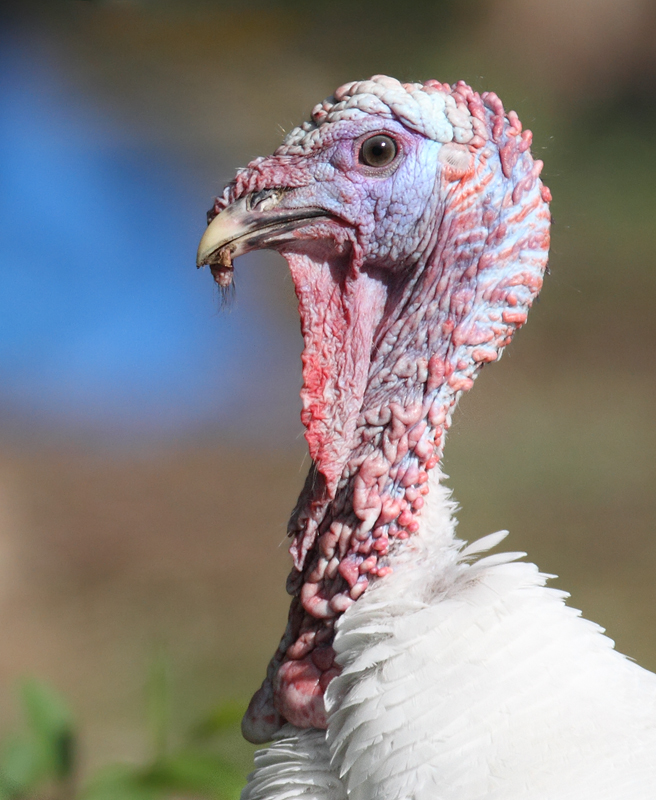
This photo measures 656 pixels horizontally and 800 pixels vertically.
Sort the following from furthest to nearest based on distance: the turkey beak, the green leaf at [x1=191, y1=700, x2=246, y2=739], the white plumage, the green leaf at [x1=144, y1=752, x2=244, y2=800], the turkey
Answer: the green leaf at [x1=191, y1=700, x2=246, y2=739], the green leaf at [x1=144, y1=752, x2=244, y2=800], the turkey beak, the turkey, the white plumage

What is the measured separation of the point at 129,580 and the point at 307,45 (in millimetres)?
3297

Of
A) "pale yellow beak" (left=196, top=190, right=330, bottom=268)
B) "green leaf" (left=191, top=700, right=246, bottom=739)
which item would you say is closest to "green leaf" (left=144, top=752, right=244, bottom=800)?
"green leaf" (left=191, top=700, right=246, bottom=739)

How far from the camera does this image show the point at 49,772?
263 centimetres

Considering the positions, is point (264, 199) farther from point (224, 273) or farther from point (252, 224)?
point (224, 273)

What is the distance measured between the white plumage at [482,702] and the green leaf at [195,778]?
55.6 inches

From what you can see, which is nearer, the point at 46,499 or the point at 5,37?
the point at 5,37

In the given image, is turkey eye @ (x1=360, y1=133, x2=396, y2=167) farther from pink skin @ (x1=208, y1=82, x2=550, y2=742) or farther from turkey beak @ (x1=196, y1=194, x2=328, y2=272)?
turkey beak @ (x1=196, y1=194, x2=328, y2=272)

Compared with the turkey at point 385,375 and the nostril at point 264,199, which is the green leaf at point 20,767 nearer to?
the turkey at point 385,375

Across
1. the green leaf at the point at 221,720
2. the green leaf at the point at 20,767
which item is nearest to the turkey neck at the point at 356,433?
the green leaf at the point at 221,720

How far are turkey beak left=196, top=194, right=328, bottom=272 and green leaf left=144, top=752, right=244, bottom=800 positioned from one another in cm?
184

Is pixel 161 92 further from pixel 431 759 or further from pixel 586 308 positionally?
pixel 431 759

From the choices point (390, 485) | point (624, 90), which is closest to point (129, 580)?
point (390, 485)

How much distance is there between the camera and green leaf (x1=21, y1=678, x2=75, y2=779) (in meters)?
2.63

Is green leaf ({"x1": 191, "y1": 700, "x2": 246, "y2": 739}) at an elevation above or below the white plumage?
above
